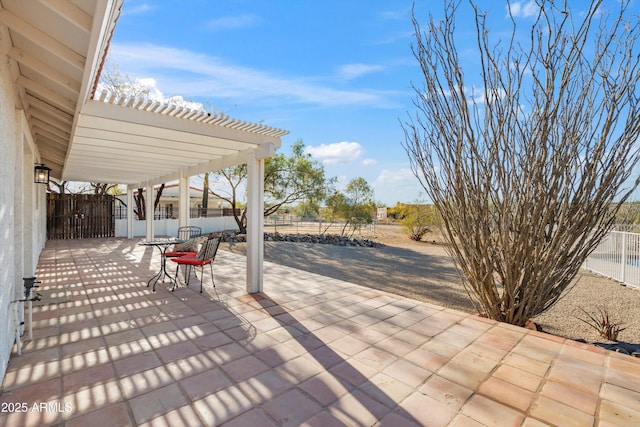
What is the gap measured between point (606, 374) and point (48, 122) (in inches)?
284

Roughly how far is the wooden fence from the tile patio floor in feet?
33.1

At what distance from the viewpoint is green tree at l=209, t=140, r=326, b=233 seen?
14430 mm

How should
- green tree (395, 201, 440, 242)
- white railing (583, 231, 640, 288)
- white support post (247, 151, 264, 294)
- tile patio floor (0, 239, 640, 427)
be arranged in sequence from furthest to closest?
green tree (395, 201, 440, 242) → white railing (583, 231, 640, 288) → white support post (247, 151, 264, 294) → tile patio floor (0, 239, 640, 427)

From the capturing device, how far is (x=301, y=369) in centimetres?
255

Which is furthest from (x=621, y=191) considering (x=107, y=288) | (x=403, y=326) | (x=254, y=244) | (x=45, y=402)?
(x=107, y=288)

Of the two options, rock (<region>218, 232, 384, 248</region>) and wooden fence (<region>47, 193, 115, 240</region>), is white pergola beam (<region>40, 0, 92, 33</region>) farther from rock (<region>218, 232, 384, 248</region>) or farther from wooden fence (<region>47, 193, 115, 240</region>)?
wooden fence (<region>47, 193, 115, 240</region>)

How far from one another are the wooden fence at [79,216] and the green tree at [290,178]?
17.0 ft

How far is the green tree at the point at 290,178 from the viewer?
14430 mm

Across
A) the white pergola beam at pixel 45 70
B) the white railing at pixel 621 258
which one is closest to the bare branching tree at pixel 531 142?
the white pergola beam at pixel 45 70

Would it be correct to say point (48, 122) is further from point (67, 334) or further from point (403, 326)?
point (403, 326)

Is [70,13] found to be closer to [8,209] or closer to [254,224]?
[8,209]

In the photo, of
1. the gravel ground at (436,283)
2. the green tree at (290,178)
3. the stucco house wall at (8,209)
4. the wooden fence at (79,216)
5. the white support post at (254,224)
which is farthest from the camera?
the green tree at (290,178)

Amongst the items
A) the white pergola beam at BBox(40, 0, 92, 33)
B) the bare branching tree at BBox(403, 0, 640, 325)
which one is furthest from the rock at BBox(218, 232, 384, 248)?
the white pergola beam at BBox(40, 0, 92, 33)

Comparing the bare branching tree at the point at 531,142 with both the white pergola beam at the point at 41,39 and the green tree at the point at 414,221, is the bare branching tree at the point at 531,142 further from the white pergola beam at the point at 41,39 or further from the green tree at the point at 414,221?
the green tree at the point at 414,221
